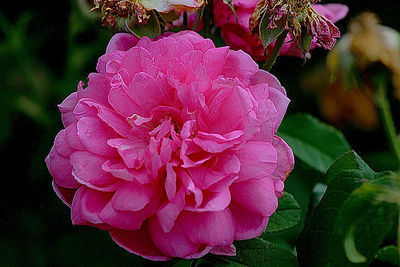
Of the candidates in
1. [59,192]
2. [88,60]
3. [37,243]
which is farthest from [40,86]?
[59,192]

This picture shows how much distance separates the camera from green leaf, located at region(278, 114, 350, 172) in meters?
0.81

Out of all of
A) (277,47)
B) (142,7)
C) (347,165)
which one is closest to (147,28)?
(142,7)

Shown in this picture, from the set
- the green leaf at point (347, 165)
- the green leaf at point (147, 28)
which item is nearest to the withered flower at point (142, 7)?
the green leaf at point (147, 28)

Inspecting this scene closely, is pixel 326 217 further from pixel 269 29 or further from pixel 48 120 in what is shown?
pixel 48 120

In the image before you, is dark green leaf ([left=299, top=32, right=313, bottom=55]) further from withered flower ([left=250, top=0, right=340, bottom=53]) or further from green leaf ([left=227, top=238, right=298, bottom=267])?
green leaf ([left=227, top=238, right=298, bottom=267])

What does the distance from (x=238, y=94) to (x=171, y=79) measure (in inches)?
2.4

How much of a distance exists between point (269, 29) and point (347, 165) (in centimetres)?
15

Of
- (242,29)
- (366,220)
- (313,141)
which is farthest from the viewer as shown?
(313,141)

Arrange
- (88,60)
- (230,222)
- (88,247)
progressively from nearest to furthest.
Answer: (230,222) → (88,247) → (88,60)

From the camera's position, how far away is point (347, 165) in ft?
1.79

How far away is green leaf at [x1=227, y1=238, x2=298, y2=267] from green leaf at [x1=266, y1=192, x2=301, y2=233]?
0.13 ft

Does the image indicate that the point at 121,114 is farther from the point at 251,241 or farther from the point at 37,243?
the point at 37,243

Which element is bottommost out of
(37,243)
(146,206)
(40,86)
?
(37,243)

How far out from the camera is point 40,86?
46.7 inches
